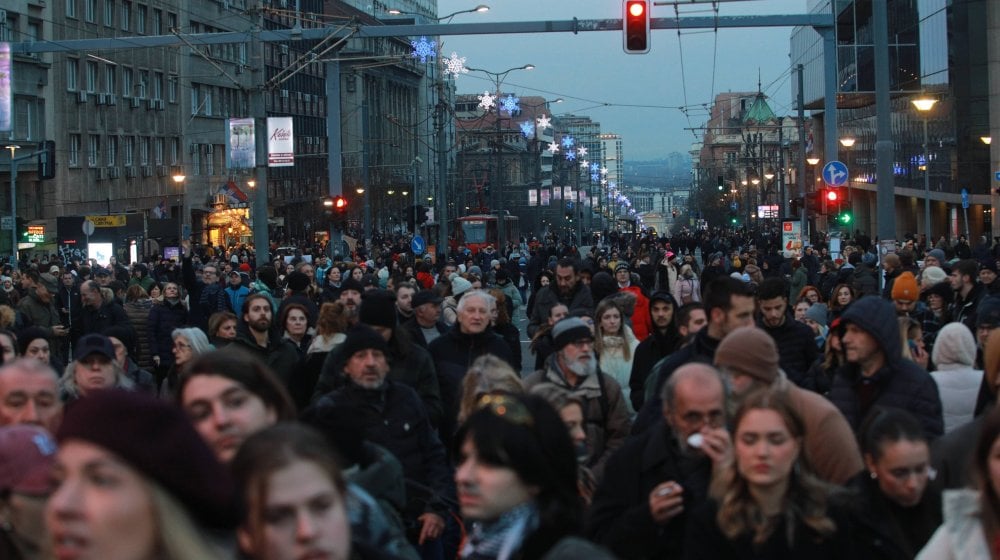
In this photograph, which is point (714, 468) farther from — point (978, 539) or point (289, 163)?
point (289, 163)

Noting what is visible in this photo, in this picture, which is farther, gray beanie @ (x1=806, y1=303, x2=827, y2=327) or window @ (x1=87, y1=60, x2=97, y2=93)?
window @ (x1=87, y1=60, x2=97, y2=93)

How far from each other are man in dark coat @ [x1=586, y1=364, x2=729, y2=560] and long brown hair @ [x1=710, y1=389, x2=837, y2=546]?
0.36 meters

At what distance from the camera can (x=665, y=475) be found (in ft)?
19.1

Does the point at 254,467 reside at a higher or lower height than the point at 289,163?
lower

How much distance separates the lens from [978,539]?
4.17m

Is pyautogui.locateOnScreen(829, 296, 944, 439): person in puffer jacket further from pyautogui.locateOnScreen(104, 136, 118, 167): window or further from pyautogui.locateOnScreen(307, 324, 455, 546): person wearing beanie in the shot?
pyautogui.locateOnScreen(104, 136, 118, 167): window

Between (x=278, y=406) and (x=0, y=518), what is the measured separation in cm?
95

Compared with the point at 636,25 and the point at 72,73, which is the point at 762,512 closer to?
the point at 636,25

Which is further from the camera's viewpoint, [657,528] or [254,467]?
[657,528]

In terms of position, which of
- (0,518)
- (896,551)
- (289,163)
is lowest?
(896,551)

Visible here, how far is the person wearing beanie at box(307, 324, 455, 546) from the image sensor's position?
745cm

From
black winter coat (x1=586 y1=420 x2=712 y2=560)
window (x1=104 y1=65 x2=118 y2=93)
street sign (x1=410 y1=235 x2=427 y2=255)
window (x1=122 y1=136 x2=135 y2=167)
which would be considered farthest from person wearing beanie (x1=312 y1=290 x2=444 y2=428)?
window (x1=122 y1=136 x2=135 y2=167)

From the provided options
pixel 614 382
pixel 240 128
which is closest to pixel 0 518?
pixel 614 382

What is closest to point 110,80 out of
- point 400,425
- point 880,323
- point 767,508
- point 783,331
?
point 783,331
